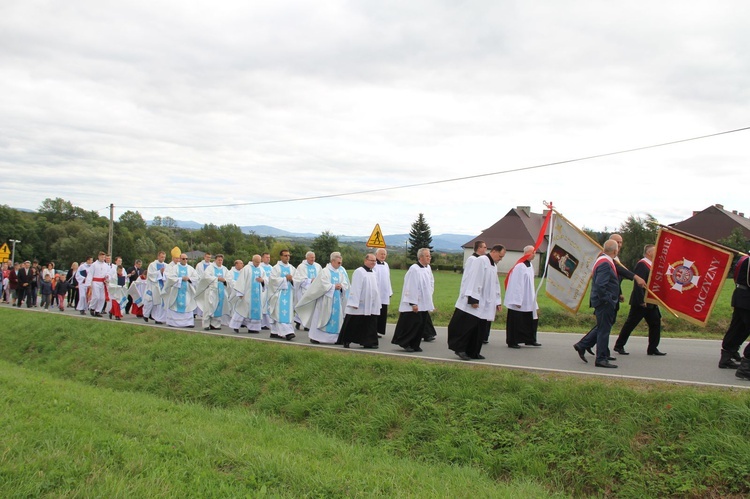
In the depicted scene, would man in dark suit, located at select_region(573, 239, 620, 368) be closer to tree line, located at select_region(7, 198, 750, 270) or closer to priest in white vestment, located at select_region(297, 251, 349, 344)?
priest in white vestment, located at select_region(297, 251, 349, 344)

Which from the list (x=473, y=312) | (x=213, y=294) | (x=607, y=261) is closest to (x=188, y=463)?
(x=473, y=312)

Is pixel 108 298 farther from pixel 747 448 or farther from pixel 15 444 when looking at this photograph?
pixel 747 448

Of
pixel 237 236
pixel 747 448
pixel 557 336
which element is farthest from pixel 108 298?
pixel 237 236

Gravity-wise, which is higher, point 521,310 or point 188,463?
point 521,310

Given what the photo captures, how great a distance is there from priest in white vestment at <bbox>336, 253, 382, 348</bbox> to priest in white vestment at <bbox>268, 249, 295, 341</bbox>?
2.14 metres

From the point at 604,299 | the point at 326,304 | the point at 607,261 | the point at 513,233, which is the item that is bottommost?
the point at 326,304

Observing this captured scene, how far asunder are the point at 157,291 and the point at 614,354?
1328 centimetres

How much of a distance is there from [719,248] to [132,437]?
29.3 feet

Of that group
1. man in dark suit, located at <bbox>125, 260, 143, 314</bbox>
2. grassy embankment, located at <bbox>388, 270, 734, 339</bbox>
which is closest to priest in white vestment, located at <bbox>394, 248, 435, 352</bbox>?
grassy embankment, located at <bbox>388, 270, 734, 339</bbox>

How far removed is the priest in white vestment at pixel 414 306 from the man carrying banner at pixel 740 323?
5.10 meters

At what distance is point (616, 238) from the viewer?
9969mm

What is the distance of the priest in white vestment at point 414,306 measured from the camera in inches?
452

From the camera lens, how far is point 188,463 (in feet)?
20.1

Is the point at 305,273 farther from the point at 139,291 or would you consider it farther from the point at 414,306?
the point at 139,291
